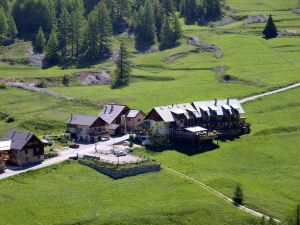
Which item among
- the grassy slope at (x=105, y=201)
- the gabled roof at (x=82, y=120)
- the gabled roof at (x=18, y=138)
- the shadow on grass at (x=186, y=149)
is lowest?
the grassy slope at (x=105, y=201)

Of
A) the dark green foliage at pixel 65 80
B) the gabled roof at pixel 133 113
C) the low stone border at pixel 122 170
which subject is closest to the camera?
the low stone border at pixel 122 170

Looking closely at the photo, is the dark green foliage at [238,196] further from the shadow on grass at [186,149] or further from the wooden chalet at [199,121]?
the wooden chalet at [199,121]

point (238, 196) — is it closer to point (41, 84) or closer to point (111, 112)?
point (111, 112)

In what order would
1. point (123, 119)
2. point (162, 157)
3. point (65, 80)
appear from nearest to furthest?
point (162, 157) < point (123, 119) < point (65, 80)

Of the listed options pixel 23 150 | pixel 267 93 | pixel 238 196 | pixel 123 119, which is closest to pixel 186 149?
pixel 123 119

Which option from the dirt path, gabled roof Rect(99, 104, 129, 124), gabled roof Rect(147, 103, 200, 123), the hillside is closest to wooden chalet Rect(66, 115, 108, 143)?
the hillside

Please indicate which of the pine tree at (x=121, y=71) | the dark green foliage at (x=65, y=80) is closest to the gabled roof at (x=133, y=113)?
the pine tree at (x=121, y=71)

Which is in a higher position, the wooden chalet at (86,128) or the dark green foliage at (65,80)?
the dark green foliage at (65,80)
